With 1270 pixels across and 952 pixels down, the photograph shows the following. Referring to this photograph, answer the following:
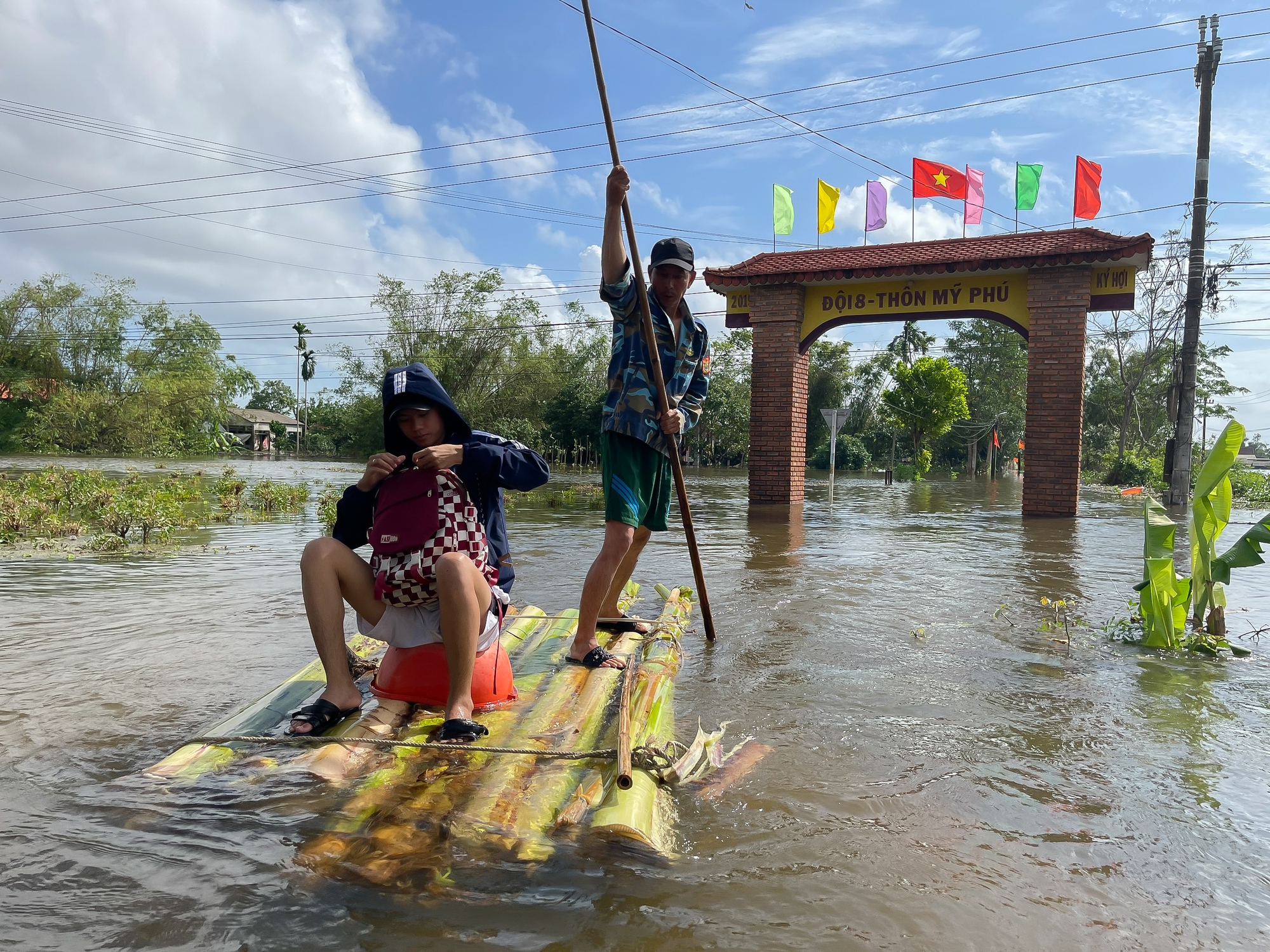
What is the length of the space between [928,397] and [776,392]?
79.5ft

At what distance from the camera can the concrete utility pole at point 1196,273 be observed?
621 inches

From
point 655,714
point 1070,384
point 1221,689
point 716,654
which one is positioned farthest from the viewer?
point 1070,384

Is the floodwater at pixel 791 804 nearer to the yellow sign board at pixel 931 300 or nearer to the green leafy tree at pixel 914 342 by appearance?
the yellow sign board at pixel 931 300

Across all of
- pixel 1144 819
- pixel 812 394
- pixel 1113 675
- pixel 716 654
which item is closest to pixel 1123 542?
pixel 1113 675

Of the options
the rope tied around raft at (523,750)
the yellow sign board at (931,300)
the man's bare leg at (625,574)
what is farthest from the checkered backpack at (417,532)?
the yellow sign board at (931,300)

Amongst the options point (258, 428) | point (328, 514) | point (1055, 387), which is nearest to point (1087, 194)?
point (1055, 387)

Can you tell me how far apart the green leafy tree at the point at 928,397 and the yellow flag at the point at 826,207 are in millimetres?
20940

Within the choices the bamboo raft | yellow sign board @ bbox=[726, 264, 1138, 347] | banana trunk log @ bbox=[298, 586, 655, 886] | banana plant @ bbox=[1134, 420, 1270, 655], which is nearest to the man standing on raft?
the bamboo raft

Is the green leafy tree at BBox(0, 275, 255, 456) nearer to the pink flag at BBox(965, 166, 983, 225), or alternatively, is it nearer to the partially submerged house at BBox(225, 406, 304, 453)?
the partially submerged house at BBox(225, 406, 304, 453)

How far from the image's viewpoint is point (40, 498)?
35.9 feet

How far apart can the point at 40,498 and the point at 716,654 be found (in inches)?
406

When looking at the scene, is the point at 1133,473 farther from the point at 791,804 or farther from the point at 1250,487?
the point at 791,804

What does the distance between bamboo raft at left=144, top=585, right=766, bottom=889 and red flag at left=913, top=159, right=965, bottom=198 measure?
1502cm

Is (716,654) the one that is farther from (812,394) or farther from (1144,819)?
(812,394)
